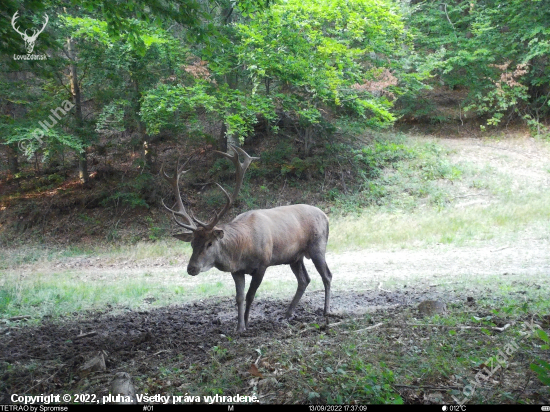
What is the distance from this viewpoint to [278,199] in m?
19.2

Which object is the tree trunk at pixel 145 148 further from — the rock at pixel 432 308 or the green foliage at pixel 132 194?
the rock at pixel 432 308

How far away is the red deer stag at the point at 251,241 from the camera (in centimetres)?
644

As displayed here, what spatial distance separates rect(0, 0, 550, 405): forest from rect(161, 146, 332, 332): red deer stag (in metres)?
0.05

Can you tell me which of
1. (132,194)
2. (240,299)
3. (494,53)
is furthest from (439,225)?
(494,53)

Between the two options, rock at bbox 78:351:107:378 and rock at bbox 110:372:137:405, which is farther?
rock at bbox 78:351:107:378

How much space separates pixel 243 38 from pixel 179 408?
14.9m

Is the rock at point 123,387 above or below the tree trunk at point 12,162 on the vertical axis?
below

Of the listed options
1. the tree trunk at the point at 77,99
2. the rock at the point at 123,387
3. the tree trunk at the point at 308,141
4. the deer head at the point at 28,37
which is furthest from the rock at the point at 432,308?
the tree trunk at the point at 77,99

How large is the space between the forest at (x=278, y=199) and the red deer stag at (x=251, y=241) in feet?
0.17

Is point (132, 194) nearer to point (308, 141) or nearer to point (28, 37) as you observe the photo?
point (308, 141)

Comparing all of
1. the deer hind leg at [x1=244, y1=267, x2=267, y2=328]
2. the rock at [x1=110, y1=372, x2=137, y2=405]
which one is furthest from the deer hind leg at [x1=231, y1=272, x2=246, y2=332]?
the rock at [x1=110, y1=372, x2=137, y2=405]

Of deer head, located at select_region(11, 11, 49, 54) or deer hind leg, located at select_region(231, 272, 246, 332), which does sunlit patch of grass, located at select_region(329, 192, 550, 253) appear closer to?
deer hind leg, located at select_region(231, 272, 246, 332)

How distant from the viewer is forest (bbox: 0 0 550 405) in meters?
4.62

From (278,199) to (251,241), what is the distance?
490 inches
